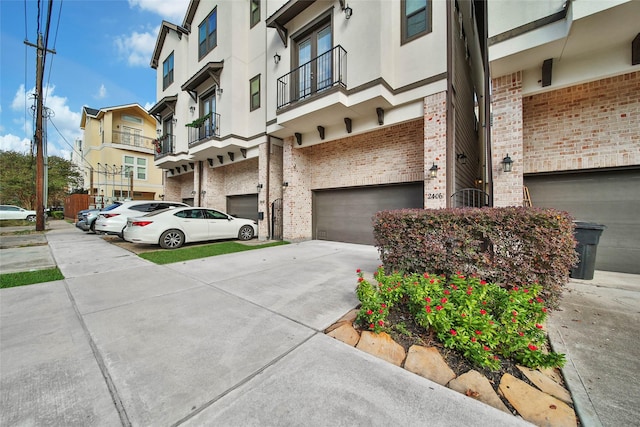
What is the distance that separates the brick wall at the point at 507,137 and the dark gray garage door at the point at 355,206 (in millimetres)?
2070

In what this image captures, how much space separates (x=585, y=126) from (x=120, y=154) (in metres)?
31.1

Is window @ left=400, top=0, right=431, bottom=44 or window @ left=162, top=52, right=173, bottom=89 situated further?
window @ left=162, top=52, right=173, bottom=89

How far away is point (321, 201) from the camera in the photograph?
9.48m

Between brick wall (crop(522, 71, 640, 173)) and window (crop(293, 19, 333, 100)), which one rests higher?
window (crop(293, 19, 333, 100))

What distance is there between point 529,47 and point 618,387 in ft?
17.3

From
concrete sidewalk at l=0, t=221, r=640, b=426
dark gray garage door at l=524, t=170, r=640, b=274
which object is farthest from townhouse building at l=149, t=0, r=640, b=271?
concrete sidewalk at l=0, t=221, r=640, b=426

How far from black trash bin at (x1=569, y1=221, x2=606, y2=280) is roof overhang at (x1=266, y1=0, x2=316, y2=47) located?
863 cm

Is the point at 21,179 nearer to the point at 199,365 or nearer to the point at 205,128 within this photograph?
the point at 205,128

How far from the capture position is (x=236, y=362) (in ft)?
6.70

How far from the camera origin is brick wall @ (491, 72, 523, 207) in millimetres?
4984

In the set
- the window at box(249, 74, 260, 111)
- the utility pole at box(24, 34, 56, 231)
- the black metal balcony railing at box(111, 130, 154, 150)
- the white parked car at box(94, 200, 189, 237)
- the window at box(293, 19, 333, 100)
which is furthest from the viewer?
the black metal balcony railing at box(111, 130, 154, 150)

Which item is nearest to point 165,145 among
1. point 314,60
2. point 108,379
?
point 314,60

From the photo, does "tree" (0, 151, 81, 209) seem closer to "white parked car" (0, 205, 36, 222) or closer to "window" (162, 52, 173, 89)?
"white parked car" (0, 205, 36, 222)

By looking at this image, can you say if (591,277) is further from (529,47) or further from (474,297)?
(529,47)
